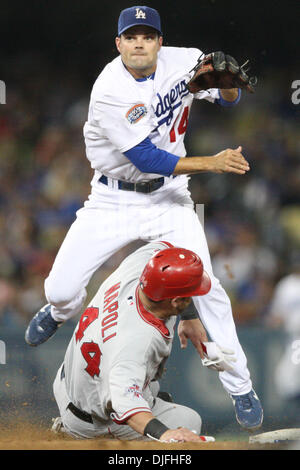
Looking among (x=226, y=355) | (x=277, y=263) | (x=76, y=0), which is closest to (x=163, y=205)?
(x=226, y=355)

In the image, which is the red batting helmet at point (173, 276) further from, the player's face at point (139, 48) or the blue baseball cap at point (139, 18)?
the blue baseball cap at point (139, 18)

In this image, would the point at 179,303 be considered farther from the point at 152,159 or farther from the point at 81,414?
the point at 152,159

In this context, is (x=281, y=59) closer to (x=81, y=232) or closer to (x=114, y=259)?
(x=114, y=259)

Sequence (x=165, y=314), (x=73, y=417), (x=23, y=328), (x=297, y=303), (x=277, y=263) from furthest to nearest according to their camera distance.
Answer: (x=277, y=263)
(x=23, y=328)
(x=297, y=303)
(x=73, y=417)
(x=165, y=314)

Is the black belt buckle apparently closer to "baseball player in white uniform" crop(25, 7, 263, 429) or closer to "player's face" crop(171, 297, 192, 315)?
"baseball player in white uniform" crop(25, 7, 263, 429)

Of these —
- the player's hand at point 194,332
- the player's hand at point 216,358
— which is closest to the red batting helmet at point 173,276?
the player's hand at point 216,358

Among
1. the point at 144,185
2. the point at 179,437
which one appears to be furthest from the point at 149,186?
the point at 179,437
